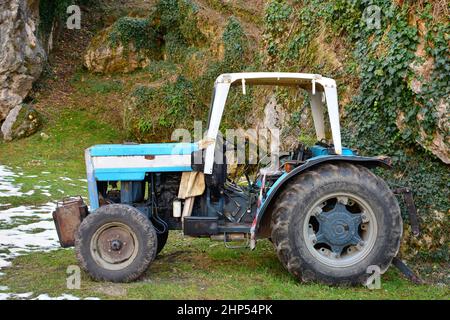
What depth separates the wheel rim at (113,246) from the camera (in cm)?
559

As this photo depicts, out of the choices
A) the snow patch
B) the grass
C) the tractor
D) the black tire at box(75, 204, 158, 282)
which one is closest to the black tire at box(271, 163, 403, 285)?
the tractor

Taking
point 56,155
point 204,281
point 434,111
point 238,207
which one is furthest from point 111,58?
point 204,281

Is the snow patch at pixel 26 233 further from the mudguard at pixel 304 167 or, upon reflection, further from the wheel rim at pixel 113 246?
the mudguard at pixel 304 167

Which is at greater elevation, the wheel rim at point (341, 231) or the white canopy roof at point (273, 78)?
the white canopy roof at point (273, 78)

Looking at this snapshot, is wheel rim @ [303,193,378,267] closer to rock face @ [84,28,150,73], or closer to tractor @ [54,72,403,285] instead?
tractor @ [54,72,403,285]

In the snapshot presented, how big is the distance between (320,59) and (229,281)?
4.38 m

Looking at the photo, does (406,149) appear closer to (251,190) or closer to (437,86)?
(437,86)

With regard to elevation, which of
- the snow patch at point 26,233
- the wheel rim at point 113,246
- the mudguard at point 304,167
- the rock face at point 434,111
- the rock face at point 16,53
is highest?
the rock face at point 16,53

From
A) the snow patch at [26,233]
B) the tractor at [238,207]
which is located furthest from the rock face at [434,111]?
the snow patch at [26,233]

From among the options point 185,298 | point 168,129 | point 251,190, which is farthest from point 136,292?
point 168,129

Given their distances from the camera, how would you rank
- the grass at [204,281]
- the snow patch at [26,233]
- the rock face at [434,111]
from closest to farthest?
1. the grass at [204,281]
2. the rock face at [434,111]
3. the snow patch at [26,233]

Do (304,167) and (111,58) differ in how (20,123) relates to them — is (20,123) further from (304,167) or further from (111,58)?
(304,167)

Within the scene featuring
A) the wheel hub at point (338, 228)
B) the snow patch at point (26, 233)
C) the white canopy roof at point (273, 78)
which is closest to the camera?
the wheel hub at point (338, 228)

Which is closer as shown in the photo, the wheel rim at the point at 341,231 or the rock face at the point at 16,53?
the wheel rim at the point at 341,231
